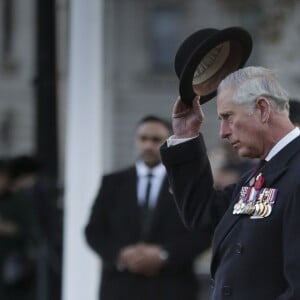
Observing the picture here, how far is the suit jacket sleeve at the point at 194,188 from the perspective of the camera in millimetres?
4727

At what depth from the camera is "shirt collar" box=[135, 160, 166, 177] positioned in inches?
274

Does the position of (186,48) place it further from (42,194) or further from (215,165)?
(215,165)

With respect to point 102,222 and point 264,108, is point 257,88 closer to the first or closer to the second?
point 264,108

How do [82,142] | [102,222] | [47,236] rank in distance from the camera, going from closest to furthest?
[102,222]
[82,142]
[47,236]

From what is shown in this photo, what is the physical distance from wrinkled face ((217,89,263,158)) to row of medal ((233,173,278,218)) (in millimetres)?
112

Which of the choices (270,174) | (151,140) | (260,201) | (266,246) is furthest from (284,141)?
(151,140)

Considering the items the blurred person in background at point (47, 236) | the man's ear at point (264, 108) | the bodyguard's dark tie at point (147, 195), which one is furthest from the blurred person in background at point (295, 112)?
the blurred person in background at point (47, 236)

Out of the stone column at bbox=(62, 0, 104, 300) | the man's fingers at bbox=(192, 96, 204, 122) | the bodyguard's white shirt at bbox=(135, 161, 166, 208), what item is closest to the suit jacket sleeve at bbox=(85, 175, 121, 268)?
the bodyguard's white shirt at bbox=(135, 161, 166, 208)

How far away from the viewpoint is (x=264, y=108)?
428 centimetres

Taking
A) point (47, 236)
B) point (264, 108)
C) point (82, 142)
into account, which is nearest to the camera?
point (264, 108)

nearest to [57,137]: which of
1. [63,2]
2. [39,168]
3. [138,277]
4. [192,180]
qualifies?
[39,168]

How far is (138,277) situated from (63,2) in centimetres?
406

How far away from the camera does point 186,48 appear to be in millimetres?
4621

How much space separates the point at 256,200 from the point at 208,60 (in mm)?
597
